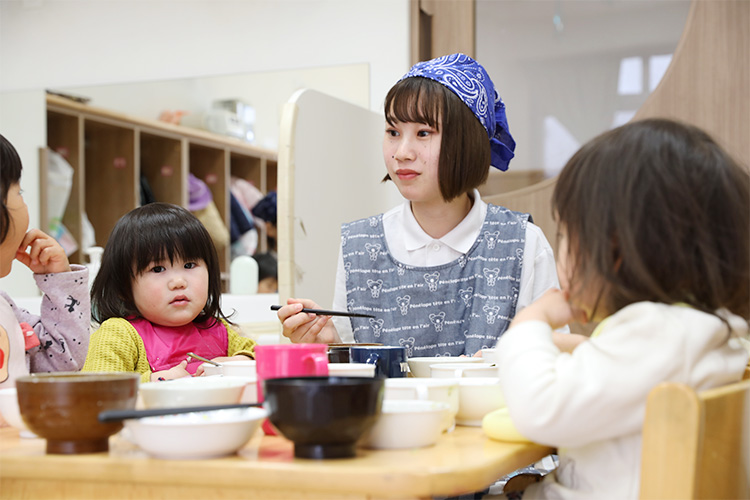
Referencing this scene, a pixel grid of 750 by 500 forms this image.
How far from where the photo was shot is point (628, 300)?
74 centimetres

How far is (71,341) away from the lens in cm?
127

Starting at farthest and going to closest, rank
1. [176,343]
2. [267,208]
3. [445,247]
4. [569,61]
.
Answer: [267,208] < [569,61] < [445,247] < [176,343]

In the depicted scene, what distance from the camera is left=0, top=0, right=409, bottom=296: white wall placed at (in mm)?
2877

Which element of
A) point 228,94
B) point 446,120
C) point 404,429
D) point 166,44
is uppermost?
point 166,44

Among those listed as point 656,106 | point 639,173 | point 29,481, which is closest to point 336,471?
point 29,481

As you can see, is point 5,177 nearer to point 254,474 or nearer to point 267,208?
point 254,474

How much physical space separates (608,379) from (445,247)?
826mm

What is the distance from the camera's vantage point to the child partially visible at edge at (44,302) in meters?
1.12

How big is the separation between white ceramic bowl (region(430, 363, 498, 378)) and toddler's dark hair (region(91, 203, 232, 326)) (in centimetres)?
59

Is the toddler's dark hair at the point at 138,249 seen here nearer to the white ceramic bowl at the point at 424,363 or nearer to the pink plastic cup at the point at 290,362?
the white ceramic bowl at the point at 424,363

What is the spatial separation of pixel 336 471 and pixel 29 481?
0.27m

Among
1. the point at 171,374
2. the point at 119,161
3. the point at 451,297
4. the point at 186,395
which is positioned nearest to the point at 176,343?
the point at 171,374

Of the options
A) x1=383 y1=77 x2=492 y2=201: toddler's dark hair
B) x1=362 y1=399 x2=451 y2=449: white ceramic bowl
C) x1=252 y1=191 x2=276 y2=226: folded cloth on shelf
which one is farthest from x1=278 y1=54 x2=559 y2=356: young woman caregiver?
x1=252 y1=191 x2=276 y2=226: folded cloth on shelf

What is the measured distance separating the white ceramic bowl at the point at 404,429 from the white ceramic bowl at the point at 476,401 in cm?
15
